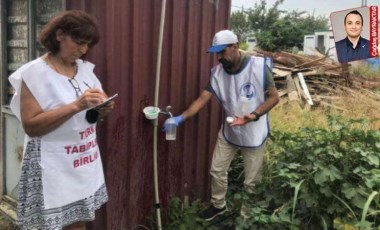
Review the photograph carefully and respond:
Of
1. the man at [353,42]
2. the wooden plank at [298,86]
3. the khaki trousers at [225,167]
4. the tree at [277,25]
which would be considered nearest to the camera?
the khaki trousers at [225,167]

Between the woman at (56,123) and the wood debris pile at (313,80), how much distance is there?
8.37 m

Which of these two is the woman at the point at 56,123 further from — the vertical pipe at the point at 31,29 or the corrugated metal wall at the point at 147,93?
the vertical pipe at the point at 31,29

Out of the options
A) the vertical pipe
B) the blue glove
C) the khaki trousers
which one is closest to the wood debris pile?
the khaki trousers

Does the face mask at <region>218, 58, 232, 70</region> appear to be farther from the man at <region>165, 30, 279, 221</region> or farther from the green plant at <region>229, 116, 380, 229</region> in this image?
the green plant at <region>229, 116, 380, 229</region>

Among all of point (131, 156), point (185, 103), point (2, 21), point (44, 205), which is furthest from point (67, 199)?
point (2, 21)

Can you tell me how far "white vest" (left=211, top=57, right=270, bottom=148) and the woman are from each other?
1682mm

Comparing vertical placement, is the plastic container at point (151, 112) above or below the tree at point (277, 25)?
below

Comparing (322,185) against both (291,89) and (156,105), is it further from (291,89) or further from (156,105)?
(291,89)

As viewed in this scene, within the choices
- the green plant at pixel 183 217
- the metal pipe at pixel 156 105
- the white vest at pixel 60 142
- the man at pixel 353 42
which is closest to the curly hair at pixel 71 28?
the white vest at pixel 60 142

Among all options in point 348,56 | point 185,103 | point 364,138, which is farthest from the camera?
point 348,56

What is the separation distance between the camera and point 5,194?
13.6ft

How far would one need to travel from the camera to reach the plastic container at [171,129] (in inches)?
145

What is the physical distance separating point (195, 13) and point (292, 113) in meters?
4.51

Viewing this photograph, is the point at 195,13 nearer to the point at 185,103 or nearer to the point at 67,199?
the point at 185,103
